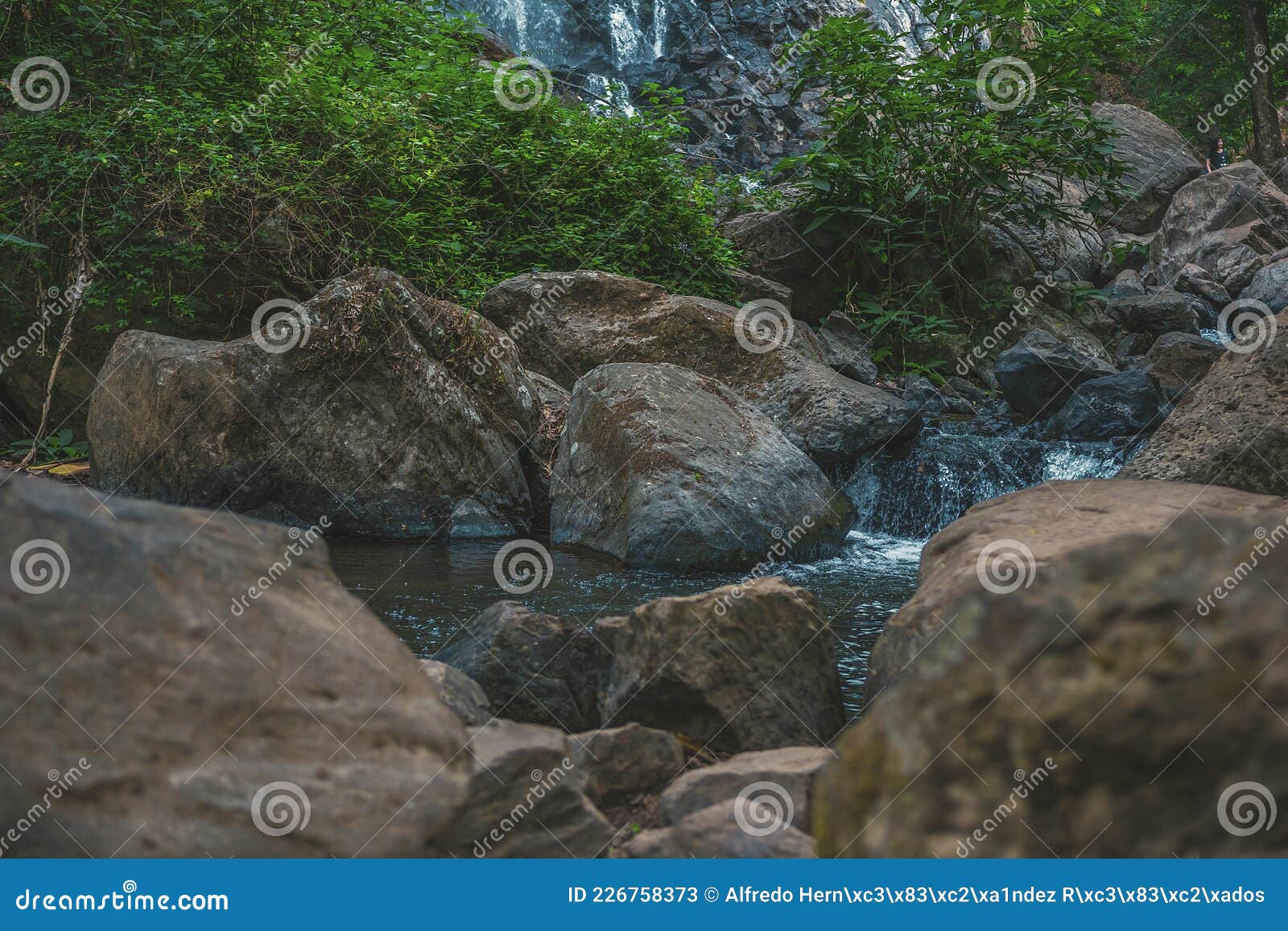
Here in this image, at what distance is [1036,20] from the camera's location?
34.8ft

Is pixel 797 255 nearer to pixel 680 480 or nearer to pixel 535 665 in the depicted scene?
pixel 680 480

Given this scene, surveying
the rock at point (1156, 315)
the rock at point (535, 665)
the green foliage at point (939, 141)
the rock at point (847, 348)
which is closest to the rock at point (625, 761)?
the rock at point (535, 665)

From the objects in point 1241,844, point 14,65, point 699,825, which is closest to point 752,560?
point 699,825

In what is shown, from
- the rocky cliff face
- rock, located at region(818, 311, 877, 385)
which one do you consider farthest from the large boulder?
the rocky cliff face

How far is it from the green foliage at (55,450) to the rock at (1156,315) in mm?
10459

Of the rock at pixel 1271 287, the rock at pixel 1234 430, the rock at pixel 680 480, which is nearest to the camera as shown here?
the rock at pixel 1234 430

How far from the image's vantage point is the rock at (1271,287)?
40.0 ft

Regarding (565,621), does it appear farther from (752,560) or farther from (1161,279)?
(1161,279)

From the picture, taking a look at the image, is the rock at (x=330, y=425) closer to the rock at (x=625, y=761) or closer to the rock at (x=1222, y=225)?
the rock at (x=625, y=761)

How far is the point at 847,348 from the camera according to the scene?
1025 centimetres

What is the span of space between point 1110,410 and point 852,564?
10.7 feet

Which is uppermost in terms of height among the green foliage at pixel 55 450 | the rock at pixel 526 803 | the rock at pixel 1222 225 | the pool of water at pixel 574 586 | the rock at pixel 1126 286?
the rock at pixel 1222 225

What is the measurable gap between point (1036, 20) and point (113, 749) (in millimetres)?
11292

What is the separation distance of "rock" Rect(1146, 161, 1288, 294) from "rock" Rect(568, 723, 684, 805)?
44.6 feet
